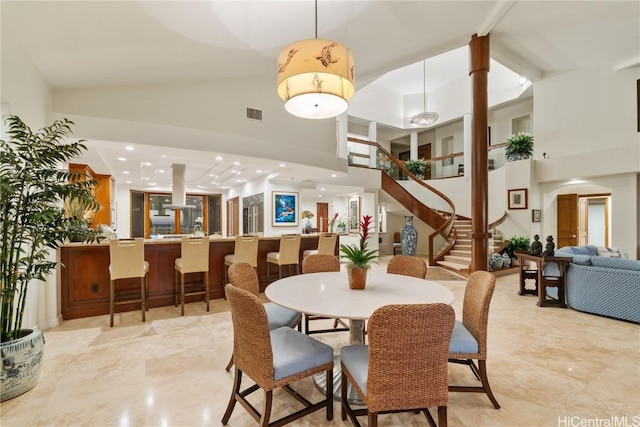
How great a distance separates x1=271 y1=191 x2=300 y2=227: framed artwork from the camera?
785 cm

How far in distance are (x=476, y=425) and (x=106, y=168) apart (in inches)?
268

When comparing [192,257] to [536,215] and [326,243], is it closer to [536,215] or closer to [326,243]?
[326,243]

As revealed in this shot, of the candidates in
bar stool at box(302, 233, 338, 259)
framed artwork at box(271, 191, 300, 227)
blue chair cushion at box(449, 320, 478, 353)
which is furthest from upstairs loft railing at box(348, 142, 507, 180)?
blue chair cushion at box(449, 320, 478, 353)

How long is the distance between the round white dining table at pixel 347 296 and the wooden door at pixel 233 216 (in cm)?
755

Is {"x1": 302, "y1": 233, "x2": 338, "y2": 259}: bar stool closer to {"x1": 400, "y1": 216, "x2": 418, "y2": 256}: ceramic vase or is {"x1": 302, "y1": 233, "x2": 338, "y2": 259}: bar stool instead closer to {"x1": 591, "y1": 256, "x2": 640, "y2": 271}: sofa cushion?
{"x1": 591, "y1": 256, "x2": 640, "y2": 271}: sofa cushion

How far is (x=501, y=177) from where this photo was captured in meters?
8.12

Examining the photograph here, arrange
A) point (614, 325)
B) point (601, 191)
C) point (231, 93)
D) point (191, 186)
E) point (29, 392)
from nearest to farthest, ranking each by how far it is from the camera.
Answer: point (29, 392) < point (614, 325) < point (231, 93) < point (601, 191) < point (191, 186)

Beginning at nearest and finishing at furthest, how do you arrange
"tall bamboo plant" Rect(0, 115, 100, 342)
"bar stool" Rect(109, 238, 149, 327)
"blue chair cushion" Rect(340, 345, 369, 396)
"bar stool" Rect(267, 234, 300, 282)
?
"blue chair cushion" Rect(340, 345, 369, 396)
"tall bamboo plant" Rect(0, 115, 100, 342)
"bar stool" Rect(109, 238, 149, 327)
"bar stool" Rect(267, 234, 300, 282)

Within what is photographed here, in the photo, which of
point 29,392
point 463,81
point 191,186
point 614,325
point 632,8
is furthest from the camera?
point 463,81

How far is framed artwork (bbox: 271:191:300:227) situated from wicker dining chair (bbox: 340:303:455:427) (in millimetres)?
6594

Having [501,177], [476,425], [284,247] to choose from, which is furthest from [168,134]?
[501,177]

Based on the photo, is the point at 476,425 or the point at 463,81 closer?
the point at 476,425

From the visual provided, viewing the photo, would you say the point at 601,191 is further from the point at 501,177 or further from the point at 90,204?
the point at 90,204

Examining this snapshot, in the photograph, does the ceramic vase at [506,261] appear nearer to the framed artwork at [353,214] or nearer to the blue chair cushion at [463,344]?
the framed artwork at [353,214]
